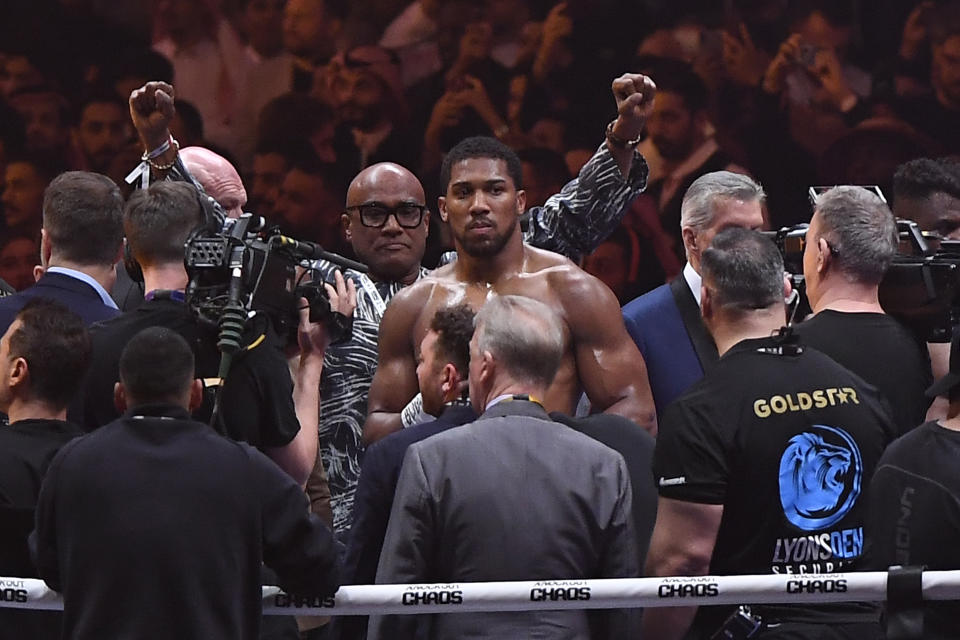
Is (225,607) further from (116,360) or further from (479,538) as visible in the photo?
(116,360)

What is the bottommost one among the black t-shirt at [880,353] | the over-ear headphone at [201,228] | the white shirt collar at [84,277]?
the black t-shirt at [880,353]

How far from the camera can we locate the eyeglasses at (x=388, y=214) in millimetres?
4684

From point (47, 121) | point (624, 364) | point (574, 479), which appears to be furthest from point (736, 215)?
point (47, 121)

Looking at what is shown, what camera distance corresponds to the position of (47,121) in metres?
7.31

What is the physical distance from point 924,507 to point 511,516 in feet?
2.53

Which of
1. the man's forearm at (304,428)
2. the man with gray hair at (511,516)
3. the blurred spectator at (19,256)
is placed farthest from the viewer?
the blurred spectator at (19,256)

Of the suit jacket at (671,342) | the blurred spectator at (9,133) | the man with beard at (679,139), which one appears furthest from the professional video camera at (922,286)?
the blurred spectator at (9,133)

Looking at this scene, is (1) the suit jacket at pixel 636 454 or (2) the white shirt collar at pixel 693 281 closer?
(1) the suit jacket at pixel 636 454

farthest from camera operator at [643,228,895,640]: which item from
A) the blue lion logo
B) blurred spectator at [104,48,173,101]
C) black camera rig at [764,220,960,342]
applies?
blurred spectator at [104,48,173,101]

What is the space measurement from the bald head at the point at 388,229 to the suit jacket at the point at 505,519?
1680 millimetres

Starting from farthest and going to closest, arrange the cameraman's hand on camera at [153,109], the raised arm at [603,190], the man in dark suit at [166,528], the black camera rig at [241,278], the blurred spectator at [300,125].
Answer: the blurred spectator at [300,125] < the raised arm at [603,190] < the cameraman's hand on camera at [153,109] < the black camera rig at [241,278] < the man in dark suit at [166,528]

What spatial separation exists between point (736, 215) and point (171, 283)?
1.62 metres

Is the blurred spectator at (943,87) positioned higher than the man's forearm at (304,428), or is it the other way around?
the blurred spectator at (943,87)

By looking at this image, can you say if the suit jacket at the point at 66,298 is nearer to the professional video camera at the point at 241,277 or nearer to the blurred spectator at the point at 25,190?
the professional video camera at the point at 241,277
